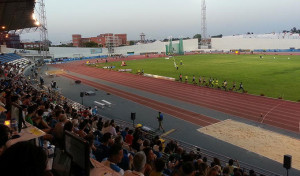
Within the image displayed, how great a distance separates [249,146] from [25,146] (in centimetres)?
1337

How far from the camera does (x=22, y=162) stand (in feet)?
6.33

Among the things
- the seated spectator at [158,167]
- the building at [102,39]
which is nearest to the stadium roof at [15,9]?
the seated spectator at [158,167]

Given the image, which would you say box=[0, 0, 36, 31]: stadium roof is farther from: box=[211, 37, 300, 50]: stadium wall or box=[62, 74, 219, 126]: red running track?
box=[211, 37, 300, 50]: stadium wall

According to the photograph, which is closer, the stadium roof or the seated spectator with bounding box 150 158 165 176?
the seated spectator with bounding box 150 158 165 176

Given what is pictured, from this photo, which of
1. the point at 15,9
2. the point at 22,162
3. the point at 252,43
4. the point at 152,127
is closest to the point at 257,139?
the point at 152,127

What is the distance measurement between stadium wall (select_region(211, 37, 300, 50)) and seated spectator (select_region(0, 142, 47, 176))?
9424 centimetres

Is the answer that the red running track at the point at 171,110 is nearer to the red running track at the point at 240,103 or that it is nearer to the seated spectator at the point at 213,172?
the red running track at the point at 240,103

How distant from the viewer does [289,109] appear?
1938 cm

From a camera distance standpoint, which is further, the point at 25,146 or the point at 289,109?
the point at 289,109

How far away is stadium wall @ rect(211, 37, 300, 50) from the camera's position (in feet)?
271

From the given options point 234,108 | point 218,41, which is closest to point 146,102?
point 234,108

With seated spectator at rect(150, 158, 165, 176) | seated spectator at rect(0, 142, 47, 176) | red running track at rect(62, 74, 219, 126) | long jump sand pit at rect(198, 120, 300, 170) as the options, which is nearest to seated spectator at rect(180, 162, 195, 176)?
seated spectator at rect(150, 158, 165, 176)

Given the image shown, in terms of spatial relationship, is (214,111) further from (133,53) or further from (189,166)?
(133,53)

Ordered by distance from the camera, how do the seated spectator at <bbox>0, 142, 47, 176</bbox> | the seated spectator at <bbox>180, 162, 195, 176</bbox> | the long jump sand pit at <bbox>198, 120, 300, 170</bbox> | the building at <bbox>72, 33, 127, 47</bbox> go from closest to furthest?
the seated spectator at <bbox>0, 142, 47, 176</bbox>
the seated spectator at <bbox>180, 162, 195, 176</bbox>
the long jump sand pit at <bbox>198, 120, 300, 170</bbox>
the building at <bbox>72, 33, 127, 47</bbox>
